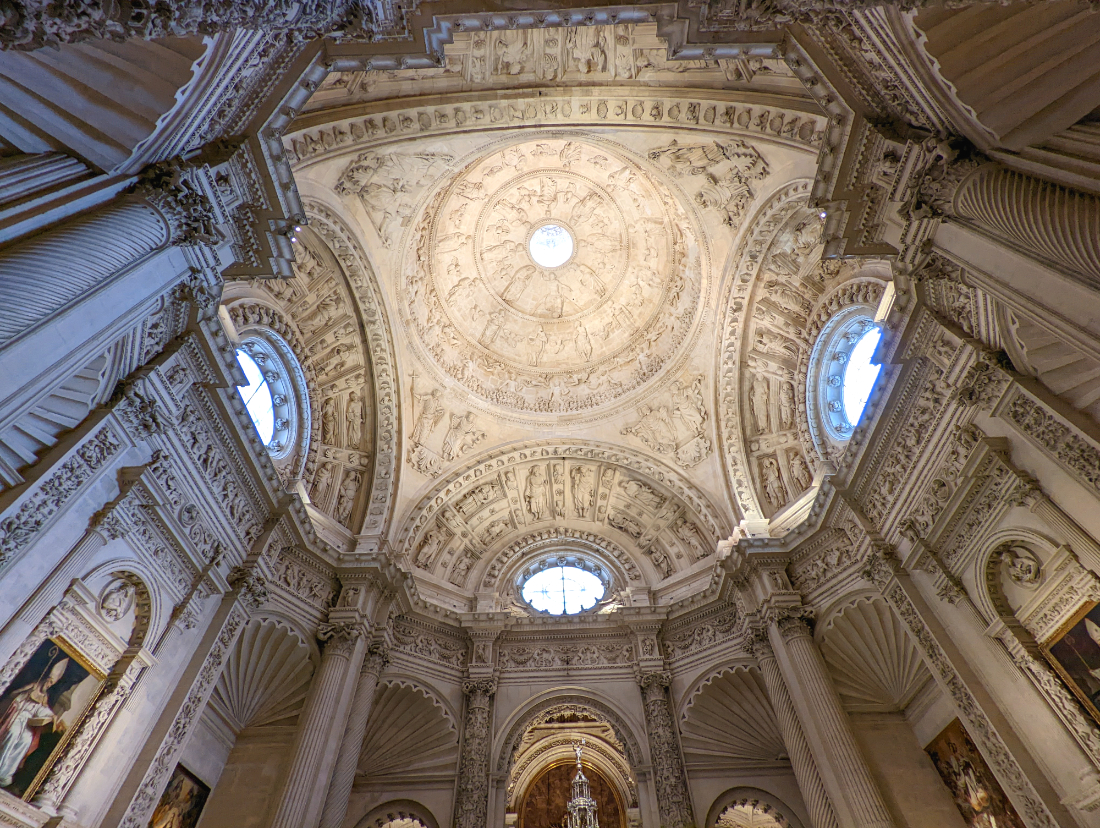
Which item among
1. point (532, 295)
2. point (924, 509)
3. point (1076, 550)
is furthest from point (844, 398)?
point (532, 295)

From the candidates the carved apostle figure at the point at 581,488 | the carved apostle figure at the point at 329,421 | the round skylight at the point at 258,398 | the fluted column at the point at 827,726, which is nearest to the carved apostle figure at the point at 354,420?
the carved apostle figure at the point at 329,421

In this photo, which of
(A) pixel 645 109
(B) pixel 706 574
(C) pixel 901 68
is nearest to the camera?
(C) pixel 901 68

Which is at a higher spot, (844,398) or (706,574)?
(844,398)

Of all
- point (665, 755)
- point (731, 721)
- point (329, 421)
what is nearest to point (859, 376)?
point (731, 721)

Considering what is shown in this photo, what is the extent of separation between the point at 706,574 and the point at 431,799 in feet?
26.3

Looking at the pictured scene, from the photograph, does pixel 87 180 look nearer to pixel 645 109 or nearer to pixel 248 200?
pixel 248 200

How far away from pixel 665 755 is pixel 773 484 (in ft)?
21.7

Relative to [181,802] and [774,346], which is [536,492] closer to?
[774,346]

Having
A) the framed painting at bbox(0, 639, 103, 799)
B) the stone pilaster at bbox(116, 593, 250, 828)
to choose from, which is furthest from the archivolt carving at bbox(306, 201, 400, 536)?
the framed painting at bbox(0, 639, 103, 799)

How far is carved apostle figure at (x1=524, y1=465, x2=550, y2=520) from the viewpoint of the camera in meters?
17.6

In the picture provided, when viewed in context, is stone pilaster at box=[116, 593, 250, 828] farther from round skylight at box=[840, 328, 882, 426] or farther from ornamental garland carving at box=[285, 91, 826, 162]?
round skylight at box=[840, 328, 882, 426]

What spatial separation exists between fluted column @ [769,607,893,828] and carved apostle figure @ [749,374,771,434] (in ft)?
16.6

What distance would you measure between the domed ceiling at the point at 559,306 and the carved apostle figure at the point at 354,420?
3.55ft

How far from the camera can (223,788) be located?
1037 centimetres
